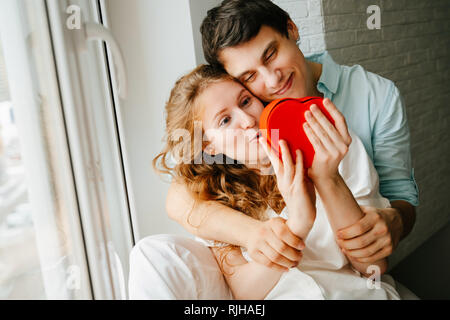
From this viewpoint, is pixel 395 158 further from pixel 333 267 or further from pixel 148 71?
pixel 148 71

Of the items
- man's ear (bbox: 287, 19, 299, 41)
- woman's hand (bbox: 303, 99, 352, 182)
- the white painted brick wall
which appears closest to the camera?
woman's hand (bbox: 303, 99, 352, 182)

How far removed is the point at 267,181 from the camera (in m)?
0.65

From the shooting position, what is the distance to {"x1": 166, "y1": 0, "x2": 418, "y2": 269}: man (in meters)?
0.53

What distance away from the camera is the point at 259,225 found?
0.57 m

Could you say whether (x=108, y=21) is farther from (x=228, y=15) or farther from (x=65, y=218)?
(x=65, y=218)

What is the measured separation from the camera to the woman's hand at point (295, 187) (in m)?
0.45

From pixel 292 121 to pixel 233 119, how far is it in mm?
140

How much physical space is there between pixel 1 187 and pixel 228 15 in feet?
1.47

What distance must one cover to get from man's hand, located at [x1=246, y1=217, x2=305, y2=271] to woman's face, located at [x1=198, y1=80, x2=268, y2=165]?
4.8 inches

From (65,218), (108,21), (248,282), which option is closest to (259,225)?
(248,282)

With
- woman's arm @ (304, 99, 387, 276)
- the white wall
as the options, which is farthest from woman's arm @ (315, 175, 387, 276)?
the white wall

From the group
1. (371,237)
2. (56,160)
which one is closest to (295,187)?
(371,237)

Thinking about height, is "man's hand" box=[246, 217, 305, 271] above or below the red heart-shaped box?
below

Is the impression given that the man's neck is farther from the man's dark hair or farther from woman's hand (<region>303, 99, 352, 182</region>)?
woman's hand (<region>303, 99, 352, 182</region>)
